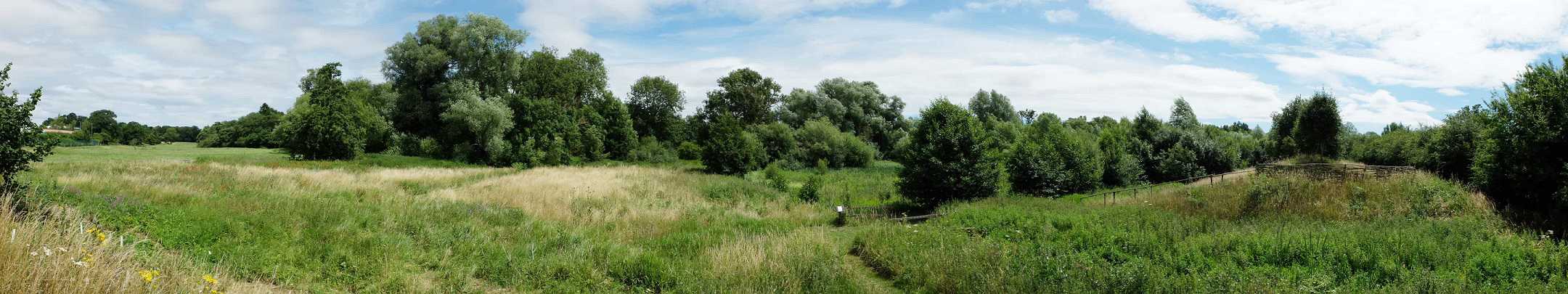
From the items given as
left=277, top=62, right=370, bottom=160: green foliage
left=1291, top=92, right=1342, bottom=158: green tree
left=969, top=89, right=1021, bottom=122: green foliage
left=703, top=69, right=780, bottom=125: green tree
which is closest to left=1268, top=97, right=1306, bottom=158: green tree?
left=1291, top=92, right=1342, bottom=158: green tree

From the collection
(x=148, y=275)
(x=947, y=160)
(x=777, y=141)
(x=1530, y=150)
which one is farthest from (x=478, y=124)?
(x=1530, y=150)

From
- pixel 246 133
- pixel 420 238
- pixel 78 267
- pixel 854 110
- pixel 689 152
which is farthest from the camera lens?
pixel 854 110

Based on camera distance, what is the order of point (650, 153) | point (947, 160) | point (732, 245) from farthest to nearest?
point (650, 153), point (947, 160), point (732, 245)

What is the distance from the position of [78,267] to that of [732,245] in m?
8.39

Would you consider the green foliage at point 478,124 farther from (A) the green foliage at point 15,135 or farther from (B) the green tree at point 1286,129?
(B) the green tree at point 1286,129

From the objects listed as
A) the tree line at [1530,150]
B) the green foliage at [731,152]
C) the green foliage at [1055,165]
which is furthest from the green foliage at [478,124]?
the tree line at [1530,150]

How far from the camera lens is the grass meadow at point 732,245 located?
746 centimetres

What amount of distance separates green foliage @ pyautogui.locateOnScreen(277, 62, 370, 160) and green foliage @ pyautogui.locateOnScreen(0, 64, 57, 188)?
2513 cm

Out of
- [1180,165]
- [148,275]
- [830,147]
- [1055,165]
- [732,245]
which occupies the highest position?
[830,147]

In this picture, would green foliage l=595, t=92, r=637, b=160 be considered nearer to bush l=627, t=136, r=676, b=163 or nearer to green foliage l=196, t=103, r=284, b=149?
bush l=627, t=136, r=676, b=163

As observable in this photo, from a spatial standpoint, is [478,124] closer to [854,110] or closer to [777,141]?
[777,141]

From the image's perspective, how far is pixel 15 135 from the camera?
9312mm

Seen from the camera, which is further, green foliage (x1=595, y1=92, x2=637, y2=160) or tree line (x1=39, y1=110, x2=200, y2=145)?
green foliage (x1=595, y1=92, x2=637, y2=160)

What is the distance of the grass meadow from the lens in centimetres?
746
